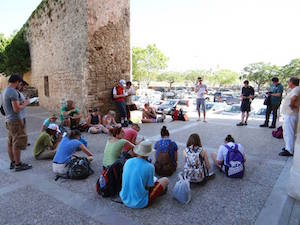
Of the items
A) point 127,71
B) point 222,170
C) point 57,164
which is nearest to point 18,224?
point 57,164

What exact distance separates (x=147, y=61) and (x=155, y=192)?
3787cm

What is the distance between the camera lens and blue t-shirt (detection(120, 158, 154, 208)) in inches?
108

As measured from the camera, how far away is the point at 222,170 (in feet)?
12.7

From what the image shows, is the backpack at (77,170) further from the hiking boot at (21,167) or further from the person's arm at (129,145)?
the hiking boot at (21,167)

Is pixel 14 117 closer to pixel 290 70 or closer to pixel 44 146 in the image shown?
pixel 44 146

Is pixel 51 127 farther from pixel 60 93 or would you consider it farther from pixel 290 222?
pixel 60 93

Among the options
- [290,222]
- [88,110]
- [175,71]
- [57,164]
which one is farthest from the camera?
[175,71]

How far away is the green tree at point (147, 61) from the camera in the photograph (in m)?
38.3

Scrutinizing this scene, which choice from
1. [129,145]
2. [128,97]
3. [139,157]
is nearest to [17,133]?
[129,145]

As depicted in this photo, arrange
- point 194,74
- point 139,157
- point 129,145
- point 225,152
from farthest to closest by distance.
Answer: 1. point 194,74
2. point 129,145
3. point 225,152
4. point 139,157

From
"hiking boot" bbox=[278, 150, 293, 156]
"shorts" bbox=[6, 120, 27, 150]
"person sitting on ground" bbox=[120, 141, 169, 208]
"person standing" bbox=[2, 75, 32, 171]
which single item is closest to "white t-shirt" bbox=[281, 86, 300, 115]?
"hiking boot" bbox=[278, 150, 293, 156]

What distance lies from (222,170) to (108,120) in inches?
180

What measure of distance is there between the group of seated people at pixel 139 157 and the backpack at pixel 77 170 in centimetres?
9

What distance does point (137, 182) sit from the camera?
8.96 feet
